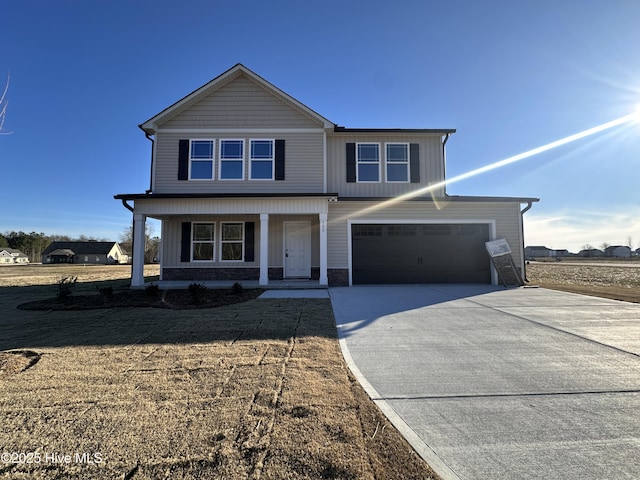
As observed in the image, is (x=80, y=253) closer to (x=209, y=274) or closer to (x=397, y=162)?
(x=209, y=274)

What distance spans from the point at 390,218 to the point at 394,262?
5.45 ft

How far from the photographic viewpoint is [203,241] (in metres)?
12.2

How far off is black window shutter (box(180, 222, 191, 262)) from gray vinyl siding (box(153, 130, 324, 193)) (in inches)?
55.8

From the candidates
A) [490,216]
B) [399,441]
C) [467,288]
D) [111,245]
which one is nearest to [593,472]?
[399,441]

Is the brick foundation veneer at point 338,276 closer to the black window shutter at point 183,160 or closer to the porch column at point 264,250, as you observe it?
the porch column at point 264,250

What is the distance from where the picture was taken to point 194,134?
38.9 ft

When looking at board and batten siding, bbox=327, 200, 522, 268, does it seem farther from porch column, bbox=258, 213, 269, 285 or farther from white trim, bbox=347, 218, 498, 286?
porch column, bbox=258, 213, 269, 285

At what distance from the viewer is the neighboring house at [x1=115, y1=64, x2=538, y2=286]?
450 inches

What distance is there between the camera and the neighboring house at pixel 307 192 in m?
11.4

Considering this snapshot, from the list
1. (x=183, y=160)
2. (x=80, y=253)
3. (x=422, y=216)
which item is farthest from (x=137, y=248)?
(x=80, y=253)

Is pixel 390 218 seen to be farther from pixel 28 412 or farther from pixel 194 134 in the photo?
pixel 28 412

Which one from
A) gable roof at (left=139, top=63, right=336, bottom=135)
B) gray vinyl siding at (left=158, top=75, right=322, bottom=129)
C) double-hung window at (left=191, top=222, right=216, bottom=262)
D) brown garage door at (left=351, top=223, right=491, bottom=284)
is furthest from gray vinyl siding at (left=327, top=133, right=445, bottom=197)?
double-hung window at (left=191, top=222, right=216, bottom=262)

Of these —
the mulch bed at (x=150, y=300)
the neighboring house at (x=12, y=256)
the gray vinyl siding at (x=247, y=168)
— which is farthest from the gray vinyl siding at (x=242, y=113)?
the neighboring house at (x=12, y=256)

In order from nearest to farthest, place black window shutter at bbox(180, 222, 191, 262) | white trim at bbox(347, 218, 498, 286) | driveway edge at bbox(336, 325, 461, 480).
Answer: driveway edge at bbox(336, 325, 461, 480)
white trim at bbox(347, 218, 498, 286)
black window shutter at bbox(180, 222, 191, 262)
